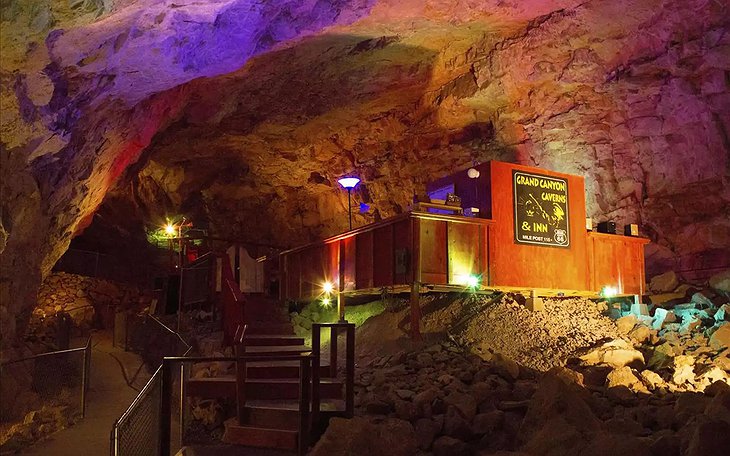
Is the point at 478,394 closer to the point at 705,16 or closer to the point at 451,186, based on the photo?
the point at 451,186

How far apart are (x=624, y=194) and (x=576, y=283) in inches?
141

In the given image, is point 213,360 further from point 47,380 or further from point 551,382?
point 47,380

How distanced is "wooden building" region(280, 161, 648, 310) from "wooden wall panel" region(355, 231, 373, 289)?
0.02m

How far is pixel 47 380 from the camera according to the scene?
1088 cm

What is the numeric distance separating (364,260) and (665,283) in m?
7.43

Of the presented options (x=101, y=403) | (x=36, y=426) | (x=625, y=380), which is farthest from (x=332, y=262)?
(x=625, y=380)

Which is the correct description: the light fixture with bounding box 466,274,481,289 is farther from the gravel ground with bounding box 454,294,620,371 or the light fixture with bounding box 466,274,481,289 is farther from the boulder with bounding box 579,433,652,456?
the boulder with bounding box 579,433,652,456

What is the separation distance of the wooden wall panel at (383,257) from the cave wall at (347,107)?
4388 millimetres

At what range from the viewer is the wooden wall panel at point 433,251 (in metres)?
12.1

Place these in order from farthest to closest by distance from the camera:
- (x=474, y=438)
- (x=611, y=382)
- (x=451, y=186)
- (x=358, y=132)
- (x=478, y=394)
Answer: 1. (x=358, y=132)
2. (x=451, y=186)
3. (x=611, y=382)
4. (x=478, y=394)
5. (x=474, y=438)

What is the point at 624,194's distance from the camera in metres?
15.7

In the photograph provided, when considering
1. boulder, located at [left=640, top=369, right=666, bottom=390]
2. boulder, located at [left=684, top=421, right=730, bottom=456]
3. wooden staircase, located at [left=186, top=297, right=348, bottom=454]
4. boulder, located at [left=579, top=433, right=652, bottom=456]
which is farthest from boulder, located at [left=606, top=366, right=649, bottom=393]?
wooden staircase, located at [left=186, top=297, right=348, bottom=454]

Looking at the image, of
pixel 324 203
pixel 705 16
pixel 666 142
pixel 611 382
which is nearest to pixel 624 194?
pixel 666 142

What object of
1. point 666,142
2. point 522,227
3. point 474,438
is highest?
point 666,142
